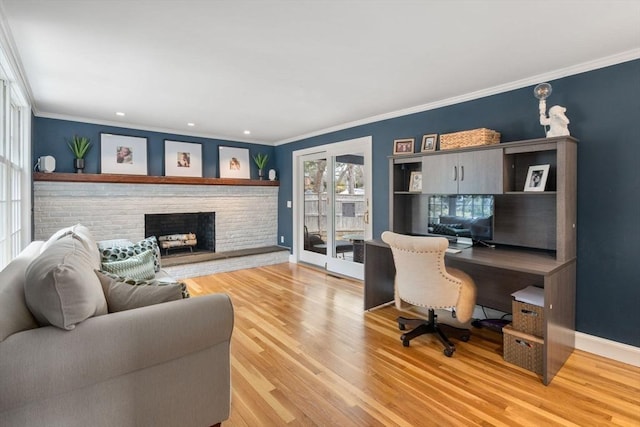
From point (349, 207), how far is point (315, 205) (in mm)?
852

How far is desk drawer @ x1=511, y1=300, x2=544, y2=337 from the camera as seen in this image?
89.4 inches

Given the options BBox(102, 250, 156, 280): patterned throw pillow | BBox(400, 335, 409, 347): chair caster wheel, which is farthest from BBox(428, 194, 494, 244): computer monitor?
BBox(102, 250, 156, 280): patterned throw pillow

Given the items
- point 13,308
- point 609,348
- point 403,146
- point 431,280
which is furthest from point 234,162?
point 609,348

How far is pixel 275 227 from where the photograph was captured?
6.30 m

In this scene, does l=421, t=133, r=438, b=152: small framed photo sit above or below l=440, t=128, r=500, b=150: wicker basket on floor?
above

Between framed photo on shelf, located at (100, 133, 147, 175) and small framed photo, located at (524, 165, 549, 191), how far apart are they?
4.90m

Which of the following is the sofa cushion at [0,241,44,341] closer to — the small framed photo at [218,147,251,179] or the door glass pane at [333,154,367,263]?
the door glass pane at [333,154,367,263]

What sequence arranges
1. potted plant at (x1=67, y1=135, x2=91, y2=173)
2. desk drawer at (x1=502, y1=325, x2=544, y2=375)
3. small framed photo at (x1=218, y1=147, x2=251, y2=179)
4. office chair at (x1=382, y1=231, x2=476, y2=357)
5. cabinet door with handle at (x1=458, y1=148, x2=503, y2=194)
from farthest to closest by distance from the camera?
small framed photo at (x1=218, y1=147, x2=251, y2=179) → potted plant at (x1=67, y1=135, x2=91, y2=173) → cabinet door with handle at (x1=458, y1=148, x2=503, y2=194) → office chair at (x1=382, y1=231, x2=476, y2=357) → desk drawer at (x1=502, y1=325, x2=544, y2=375)

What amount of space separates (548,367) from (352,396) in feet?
4.40

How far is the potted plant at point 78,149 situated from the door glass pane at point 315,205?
10.5 feet

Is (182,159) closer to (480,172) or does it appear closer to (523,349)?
(480,172)

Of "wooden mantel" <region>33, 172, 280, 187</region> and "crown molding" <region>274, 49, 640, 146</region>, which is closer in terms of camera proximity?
"crown molding" <region>274, 49, 640, 146</region>

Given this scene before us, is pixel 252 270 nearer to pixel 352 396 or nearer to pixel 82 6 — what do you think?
pixel 352 396

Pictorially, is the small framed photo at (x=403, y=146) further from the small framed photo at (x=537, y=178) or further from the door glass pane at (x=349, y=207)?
the small framed photo at (x=537, y=178)
